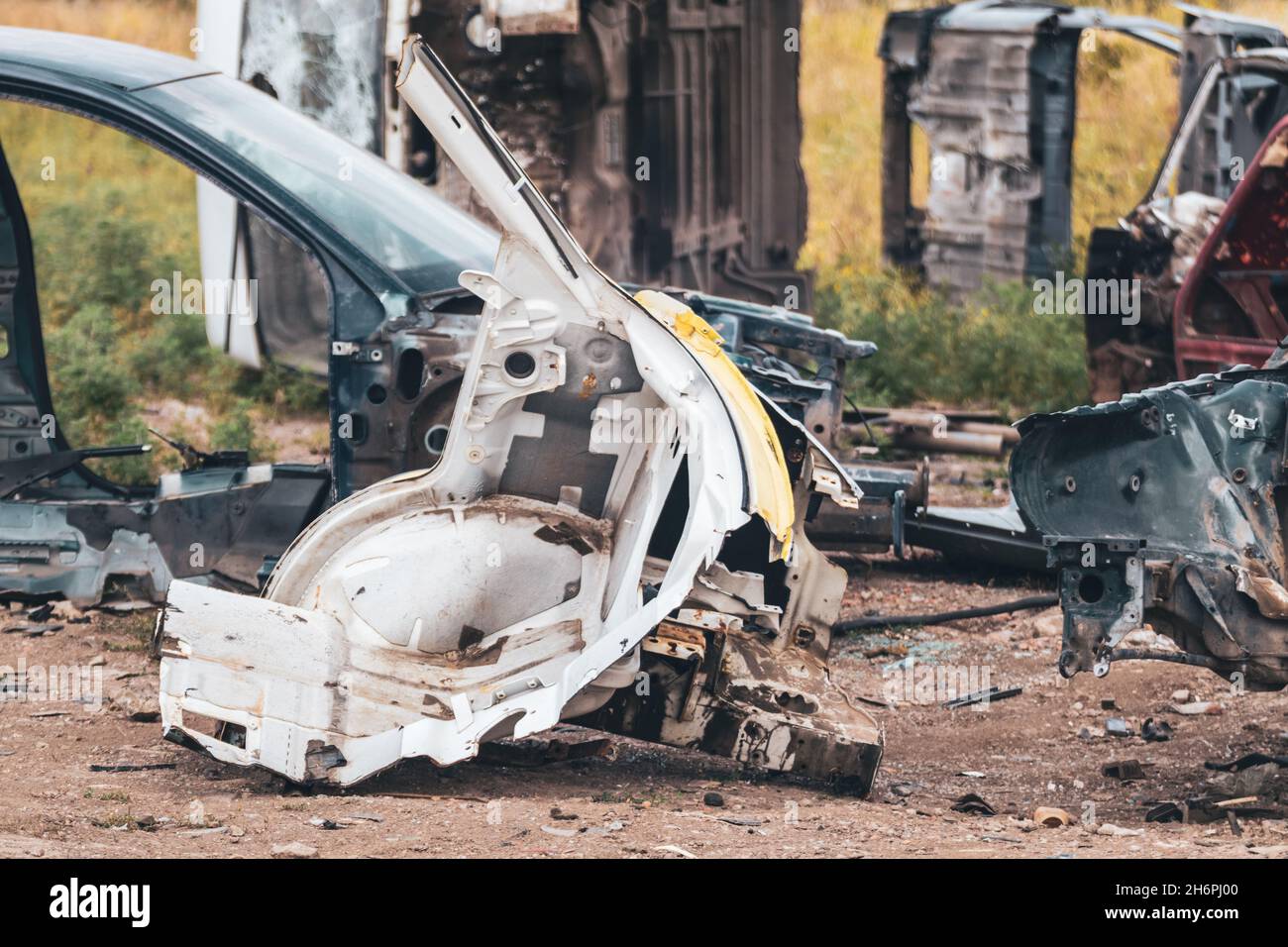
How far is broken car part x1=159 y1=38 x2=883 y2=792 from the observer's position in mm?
4484

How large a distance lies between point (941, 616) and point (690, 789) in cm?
218

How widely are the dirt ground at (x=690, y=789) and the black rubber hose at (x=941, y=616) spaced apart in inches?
9.1

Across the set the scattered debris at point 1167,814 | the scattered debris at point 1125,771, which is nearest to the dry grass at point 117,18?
the scattered debris at point 1125,771

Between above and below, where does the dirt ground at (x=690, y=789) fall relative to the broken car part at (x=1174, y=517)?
below

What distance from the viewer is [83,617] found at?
6230mm

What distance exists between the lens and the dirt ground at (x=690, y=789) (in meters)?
4.13

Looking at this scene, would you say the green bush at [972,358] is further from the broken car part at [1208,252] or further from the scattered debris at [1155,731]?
the scattered debris at [1155,731]

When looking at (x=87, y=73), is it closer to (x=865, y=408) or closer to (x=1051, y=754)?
(x=1051, y=754)

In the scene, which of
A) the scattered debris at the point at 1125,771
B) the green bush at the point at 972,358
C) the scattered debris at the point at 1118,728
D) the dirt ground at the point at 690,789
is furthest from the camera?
the green bush at the point at 972,358

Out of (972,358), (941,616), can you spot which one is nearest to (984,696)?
(941,616)

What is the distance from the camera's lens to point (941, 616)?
6727 millimetres

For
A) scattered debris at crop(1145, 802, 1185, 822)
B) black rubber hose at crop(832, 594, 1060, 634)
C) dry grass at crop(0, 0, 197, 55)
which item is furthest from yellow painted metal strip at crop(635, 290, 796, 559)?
dry grass at crop(0, 0, 197, 55)

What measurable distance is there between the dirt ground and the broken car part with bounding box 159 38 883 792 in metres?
0.18

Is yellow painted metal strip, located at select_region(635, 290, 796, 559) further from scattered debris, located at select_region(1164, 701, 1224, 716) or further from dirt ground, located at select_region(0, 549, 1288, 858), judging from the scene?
scattered debris, located at select_region(1164, 701, 1224, 716)
